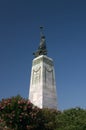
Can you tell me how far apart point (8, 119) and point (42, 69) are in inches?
412

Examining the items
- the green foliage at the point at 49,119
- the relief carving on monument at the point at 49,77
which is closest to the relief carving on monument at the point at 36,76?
the relief carving on monument at the point at 49,77

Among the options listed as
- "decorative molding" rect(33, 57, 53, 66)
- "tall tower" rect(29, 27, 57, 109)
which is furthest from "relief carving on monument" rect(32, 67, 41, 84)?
"decorative molding" rect(33, 57, 53, 66)

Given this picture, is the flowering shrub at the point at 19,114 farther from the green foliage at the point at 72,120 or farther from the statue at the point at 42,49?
the statue at the point at 42,49

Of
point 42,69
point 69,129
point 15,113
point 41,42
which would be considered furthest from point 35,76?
point 69,129

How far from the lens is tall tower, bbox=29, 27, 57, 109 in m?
26.5

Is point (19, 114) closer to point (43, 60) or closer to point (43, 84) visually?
point (43, 84)

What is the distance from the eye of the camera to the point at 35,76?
28.3 meters

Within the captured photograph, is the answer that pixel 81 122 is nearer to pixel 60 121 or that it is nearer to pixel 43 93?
pixel 60 121

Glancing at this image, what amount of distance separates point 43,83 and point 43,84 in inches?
4.7

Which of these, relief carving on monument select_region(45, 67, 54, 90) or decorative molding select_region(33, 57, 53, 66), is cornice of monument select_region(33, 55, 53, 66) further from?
relief carving on monument select_region(45, 67, 54, 90)

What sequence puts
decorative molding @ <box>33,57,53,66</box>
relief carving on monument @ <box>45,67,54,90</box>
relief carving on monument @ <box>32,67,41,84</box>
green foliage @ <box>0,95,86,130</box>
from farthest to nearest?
→ decorative molding @ <box>33,57,53,66</box>
relief carving on monument @ <box>32,67,41,84</box>
relief carving on monument @ <box>45,67,54,90</box>
green foliage @ <box>0,95,86,130</box>

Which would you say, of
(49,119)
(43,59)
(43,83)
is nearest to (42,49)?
(43,59)

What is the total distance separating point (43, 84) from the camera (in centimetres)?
2694

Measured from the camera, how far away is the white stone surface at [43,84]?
1044 inches
